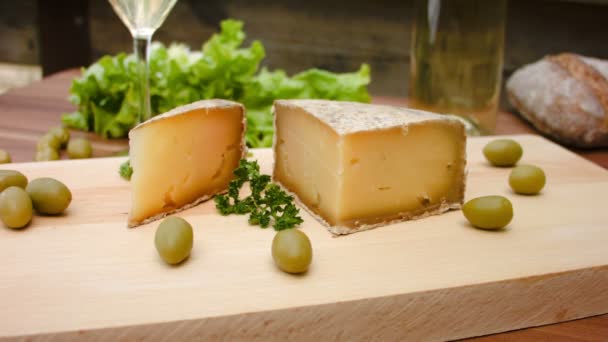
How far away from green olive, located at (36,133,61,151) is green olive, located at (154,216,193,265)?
0.99 m

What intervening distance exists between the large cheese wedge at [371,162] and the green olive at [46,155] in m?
0.85

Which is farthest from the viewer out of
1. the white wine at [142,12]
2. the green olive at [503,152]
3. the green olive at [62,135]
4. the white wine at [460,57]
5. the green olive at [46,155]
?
the white wine at [460,57]

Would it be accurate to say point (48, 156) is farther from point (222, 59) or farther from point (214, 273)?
point (214, 273)

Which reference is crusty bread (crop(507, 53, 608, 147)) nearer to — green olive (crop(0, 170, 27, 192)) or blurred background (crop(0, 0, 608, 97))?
blurred background (crop(0, 0, 608, 97))

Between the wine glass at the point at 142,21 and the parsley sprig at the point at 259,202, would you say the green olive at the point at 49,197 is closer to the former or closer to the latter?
the parsley sprig at the point at 259,202

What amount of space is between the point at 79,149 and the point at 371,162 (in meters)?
1.08

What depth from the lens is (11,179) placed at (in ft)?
5.54

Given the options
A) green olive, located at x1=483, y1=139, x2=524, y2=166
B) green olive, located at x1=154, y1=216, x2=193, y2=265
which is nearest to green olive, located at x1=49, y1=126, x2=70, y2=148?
green olive, located at x1=154, y1=216, x2=193, y2=265

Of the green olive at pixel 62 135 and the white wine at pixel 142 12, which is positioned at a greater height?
the white wine at pixel 142 12

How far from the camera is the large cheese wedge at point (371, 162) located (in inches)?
61.9

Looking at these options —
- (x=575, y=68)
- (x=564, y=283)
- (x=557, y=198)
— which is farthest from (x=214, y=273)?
(x=575, y=68)

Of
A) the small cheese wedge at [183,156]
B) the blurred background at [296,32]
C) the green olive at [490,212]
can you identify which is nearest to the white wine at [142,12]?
the small cheese wedge at [183,156]

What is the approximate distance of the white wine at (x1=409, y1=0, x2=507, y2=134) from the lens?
7.89 ft

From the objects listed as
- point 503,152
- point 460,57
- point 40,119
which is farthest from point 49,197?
point 460,57
